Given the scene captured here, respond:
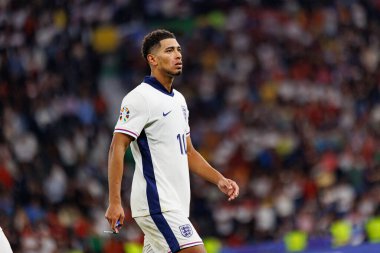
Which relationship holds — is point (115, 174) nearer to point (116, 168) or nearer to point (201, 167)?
point (116, 168)

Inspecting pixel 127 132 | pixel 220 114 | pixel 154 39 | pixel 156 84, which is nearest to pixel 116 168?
pixel 127 132

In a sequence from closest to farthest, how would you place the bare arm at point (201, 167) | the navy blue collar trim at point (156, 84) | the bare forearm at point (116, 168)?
the bare forearm at point (116, 168), the navy blue collar trim at point (156, 84), the bare arm at point (201, 167)

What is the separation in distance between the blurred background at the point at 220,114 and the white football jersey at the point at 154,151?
5.81 m

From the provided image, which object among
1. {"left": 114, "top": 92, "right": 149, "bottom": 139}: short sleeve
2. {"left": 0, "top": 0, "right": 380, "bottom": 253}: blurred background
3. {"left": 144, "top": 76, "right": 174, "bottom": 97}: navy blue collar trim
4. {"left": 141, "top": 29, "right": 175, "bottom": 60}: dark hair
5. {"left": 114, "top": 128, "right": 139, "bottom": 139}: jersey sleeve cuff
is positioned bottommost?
{"left": 0, "top": 0, "right": 380, "bottom": 253}: blurred background

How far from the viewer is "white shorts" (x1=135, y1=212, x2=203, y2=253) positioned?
6.42 m

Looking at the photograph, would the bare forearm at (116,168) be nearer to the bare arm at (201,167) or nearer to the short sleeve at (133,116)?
the short sleeve at (133,116)

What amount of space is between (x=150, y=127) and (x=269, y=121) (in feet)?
34.9

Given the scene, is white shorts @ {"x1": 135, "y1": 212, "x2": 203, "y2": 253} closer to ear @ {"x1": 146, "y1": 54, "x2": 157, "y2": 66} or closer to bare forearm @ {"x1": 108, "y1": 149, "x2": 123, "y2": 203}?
bare forearm @ {"x1": 108, "y1": 149, "x2": 123, "y2": 203}

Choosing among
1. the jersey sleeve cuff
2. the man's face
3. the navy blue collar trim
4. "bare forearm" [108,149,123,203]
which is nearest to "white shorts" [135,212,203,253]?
"bare forearm" [108,149,123,203]

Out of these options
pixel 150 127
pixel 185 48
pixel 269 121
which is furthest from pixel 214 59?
pixel 150 127

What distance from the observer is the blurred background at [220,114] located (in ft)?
45.7

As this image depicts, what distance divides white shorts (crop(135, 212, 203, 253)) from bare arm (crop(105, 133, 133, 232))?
36cm

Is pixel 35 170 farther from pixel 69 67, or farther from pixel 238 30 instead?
pixel 238 30

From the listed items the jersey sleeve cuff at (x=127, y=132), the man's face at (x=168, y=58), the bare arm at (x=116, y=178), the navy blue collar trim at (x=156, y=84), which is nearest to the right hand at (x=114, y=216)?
the bare arm at (x=116, y=178)
